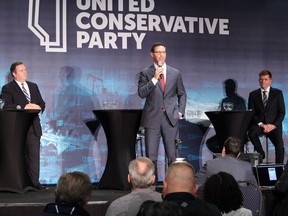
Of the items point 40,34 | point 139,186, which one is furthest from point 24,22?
point 139,186

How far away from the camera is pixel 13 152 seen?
6277 millimetres

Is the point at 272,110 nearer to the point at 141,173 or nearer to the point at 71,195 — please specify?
the point at 141,173

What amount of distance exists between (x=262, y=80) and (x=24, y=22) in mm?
3288

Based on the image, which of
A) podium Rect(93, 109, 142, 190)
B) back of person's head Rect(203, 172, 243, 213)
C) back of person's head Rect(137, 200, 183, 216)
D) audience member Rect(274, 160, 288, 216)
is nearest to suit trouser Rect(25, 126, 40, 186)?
podium Rect(93, 109, 142, 190)

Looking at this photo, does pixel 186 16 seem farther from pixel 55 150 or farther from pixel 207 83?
pixel 55 150

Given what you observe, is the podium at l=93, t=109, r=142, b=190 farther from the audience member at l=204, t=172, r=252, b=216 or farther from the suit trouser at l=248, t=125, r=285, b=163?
the audience member at l=204, t=172, r=252, b=216

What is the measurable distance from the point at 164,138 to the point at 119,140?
53 cm

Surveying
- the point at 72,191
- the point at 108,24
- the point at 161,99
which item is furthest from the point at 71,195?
the point at 108,24

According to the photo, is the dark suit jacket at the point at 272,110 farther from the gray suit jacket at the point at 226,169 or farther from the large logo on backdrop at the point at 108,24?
the gray suit jacket at the point at 226,169

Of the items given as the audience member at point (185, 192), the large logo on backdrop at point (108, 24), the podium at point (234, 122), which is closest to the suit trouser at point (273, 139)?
the podium at point (234, 122)

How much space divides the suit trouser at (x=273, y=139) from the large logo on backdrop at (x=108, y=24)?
1669 millimetres

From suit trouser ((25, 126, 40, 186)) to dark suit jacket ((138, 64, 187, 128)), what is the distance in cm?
127

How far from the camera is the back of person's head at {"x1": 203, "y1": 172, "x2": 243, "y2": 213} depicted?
364cm

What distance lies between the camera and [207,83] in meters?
8.49
